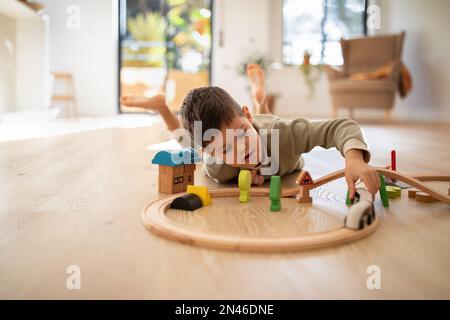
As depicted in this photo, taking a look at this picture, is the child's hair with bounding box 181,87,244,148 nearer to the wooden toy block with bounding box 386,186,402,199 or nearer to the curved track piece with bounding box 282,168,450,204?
the curved track piece with bounding box 282,168,450,204

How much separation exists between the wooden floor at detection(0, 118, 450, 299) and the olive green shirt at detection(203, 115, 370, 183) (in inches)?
3.8

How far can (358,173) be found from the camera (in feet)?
3.72

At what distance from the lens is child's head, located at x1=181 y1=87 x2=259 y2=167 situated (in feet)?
4.10

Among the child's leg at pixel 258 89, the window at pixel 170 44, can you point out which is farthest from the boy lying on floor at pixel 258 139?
the window at pixel 170 44

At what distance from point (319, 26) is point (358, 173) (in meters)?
5.50

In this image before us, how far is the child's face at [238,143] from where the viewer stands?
4.15 feet

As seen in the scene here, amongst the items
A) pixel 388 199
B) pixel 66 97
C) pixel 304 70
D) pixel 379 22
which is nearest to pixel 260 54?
pixel 304 70

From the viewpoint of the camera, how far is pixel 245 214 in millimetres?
1103

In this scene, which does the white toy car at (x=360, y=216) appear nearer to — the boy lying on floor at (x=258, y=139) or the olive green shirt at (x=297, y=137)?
the boy lying on floor at (x=258, y=139)

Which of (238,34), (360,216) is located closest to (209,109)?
(360,216)

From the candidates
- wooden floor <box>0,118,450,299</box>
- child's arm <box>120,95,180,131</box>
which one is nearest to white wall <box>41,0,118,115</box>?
child's arm <box>120,95,180,131</box>

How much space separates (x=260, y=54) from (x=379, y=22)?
1660mm
